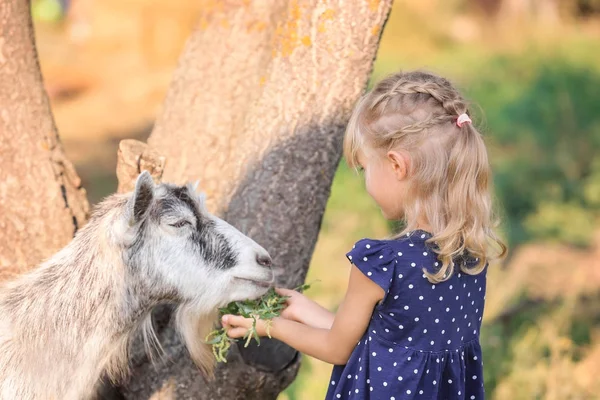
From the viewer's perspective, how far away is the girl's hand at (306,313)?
310 centimetres

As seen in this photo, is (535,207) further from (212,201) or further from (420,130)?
(420,130)

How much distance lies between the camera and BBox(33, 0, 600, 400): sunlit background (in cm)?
569

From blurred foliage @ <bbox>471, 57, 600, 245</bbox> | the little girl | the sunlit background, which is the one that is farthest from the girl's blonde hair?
blurred foliage @ <bbox>471, 57, 600, 245</bbox>

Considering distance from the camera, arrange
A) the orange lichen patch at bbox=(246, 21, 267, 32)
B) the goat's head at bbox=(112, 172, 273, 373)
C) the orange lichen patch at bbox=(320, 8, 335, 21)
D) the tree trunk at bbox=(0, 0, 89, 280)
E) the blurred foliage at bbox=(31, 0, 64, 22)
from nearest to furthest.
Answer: the goat's head at bbox=(112, 172, 273, 373) < the orange lichen patch at bbox=(320, 8, 335, 21) < the tree trunk at bbox=(0, 0, 89, 280) < the orange lichen patch at bbox=(246, 21, 267, 32) < the blurred foliage at bbox=(31, 0, 64, 22)

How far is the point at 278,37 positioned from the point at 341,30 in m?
0.31

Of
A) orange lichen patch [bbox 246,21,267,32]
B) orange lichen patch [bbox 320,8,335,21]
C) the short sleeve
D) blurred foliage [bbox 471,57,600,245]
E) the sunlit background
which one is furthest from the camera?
blurred foliage [bbox 471,57,600,245]

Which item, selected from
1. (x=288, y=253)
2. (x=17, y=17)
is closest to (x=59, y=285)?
(x=288, y=253)

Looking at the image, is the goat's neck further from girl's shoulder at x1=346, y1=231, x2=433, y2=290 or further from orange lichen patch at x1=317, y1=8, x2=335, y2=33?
orange lichen patch at x1=317, y1=8, x2=335, y2=33

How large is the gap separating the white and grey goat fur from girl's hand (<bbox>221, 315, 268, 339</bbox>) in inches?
2.7

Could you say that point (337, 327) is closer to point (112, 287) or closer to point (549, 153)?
point (112, 287)

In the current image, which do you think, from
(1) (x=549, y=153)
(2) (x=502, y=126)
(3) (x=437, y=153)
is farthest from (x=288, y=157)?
(2) (x=502, y=126)

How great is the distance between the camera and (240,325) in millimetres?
3078

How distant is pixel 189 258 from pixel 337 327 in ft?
1.95

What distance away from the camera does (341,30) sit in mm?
3414
